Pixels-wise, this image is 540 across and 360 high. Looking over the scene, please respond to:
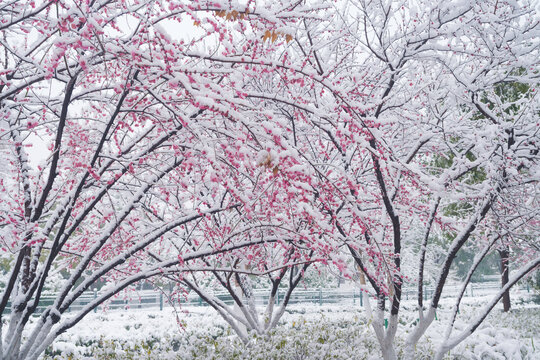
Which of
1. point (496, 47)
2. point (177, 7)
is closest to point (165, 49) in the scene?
point (177, 7)

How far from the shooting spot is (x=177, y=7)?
2.77 meters

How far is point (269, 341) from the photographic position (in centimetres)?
661

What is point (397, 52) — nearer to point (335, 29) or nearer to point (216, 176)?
point (335, 29)

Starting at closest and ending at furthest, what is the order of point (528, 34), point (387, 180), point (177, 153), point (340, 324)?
1. point (177, 153)
2. point (528, 34)
3. point (387, 180)
4. point (340, 324)

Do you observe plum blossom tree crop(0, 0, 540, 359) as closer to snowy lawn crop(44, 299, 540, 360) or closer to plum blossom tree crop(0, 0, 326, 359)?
plum blossom tree crop(0, 0, 326, 359)

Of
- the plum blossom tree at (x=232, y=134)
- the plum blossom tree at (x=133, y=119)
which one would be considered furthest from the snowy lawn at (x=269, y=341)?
the plum blossom tree at (x=133, y=119)

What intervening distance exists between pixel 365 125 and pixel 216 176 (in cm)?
112

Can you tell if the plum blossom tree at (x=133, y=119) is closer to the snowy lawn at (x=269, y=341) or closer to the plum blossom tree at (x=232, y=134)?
the plum blossom tree at (x=232, y=134)

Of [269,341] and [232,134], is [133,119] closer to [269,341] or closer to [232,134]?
[232,134]

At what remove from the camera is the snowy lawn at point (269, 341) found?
6426 millimetres

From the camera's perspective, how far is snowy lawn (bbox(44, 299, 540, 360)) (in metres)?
6.43

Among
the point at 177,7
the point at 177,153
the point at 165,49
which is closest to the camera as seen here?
the point at 165,49

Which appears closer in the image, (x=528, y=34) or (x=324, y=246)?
(x=324, y=246)

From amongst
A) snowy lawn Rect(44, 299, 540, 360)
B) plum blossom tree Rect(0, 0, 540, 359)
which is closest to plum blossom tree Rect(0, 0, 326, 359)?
plum blossom tree Rect(0, 0, 540, 359)
